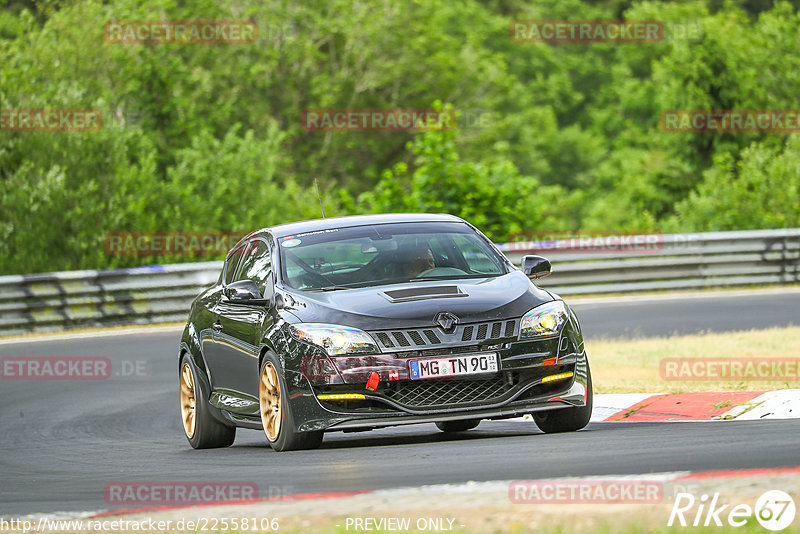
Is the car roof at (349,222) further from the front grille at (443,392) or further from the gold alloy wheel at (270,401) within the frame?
the front grille at (443,392)

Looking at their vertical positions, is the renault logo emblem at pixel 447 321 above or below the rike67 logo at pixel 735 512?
below

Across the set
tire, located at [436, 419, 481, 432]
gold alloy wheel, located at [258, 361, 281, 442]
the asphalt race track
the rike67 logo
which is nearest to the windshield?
gold alloy wheel, located at [258, 361, 281, 442]

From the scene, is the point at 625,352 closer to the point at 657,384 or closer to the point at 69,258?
the point at 657,384

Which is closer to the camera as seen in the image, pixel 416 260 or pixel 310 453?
pixel 310 453

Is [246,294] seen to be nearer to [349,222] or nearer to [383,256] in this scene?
[383,256]

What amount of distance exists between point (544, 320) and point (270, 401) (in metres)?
1.83

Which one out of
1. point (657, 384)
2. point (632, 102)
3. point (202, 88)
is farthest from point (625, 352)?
point (632, 102)

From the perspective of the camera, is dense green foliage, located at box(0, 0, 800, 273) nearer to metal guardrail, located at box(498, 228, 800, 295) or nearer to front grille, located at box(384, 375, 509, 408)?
metal guardrail, located at box(498, 228, 800, 295)

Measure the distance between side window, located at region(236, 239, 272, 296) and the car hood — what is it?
65cm

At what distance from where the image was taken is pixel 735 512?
17.8 ft

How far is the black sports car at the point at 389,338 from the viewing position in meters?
8.53

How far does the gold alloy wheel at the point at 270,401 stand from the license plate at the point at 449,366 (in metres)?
0.93

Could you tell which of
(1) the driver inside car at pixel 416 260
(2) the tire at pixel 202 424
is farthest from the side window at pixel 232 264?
(1) the driver inside car at pixel 416 260

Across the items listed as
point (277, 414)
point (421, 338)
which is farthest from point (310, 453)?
point (421, 338)
